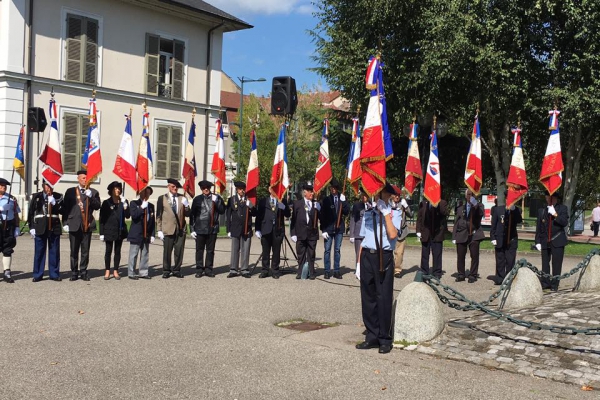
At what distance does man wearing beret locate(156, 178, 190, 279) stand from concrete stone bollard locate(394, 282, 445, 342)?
6670 mm

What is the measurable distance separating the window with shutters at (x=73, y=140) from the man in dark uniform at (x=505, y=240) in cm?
1710

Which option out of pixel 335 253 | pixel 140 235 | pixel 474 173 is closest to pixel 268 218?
pixel 335 253

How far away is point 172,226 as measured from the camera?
13.7 meters

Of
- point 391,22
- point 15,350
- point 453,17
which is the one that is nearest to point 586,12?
point 453,17

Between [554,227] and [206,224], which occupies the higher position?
[554,227]

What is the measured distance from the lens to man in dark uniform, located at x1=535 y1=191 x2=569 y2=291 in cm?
1323

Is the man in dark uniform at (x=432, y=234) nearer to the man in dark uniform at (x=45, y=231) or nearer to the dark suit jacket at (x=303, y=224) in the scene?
the dark suit jacket at (x=303, y=224)

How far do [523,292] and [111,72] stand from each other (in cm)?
2076

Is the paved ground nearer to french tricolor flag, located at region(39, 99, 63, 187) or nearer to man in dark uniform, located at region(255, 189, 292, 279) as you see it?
man in dark uniform, located at region(255, 189, 292, 279)

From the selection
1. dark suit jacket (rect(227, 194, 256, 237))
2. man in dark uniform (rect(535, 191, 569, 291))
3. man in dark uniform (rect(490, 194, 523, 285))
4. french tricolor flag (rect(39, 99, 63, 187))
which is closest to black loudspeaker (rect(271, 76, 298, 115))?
dark suit jacket (rect(227, 194, 256, 237))

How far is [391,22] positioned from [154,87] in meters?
10.2

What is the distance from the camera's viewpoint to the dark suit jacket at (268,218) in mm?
14141

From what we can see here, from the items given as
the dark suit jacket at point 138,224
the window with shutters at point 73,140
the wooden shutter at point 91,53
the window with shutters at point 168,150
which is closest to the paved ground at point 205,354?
the dark suit jacket at point 138,224

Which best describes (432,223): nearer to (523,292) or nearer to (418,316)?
(523,292)
